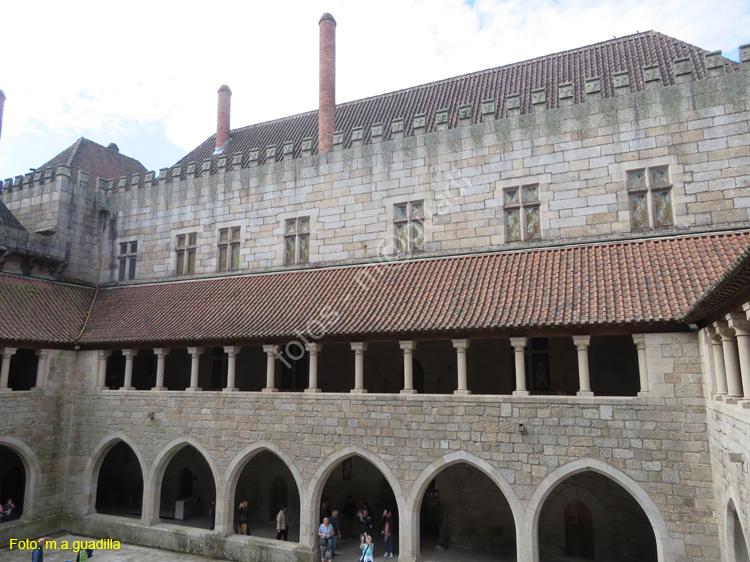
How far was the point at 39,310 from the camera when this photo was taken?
16.3m

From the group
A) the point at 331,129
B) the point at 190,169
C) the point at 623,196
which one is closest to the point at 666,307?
the point at 623,196

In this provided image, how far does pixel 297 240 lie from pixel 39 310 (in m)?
8.38

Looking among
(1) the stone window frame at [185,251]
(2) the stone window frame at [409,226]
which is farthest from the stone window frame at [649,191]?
(1) the stone window frame at [185,251]

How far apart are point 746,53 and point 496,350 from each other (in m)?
9.07

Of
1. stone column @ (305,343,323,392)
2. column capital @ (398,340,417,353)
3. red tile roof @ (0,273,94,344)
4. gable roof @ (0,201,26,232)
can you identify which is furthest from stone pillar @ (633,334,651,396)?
gable roof @ (0,201,26,232)

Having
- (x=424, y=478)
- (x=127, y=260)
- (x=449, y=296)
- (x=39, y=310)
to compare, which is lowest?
(x=424, y=478)

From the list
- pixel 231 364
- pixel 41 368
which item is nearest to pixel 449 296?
pixel 231 364

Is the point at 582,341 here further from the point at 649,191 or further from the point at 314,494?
the point at 314,494

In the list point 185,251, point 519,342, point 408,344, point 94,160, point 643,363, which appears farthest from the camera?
point 94,160

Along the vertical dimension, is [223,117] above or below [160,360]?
above

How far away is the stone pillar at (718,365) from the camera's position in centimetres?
859

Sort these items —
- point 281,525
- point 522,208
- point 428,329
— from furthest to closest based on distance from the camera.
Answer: point 522,208 < point 281,525 < point 428,329

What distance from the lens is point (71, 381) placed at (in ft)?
53.3

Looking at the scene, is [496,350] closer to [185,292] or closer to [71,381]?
[185,292]
